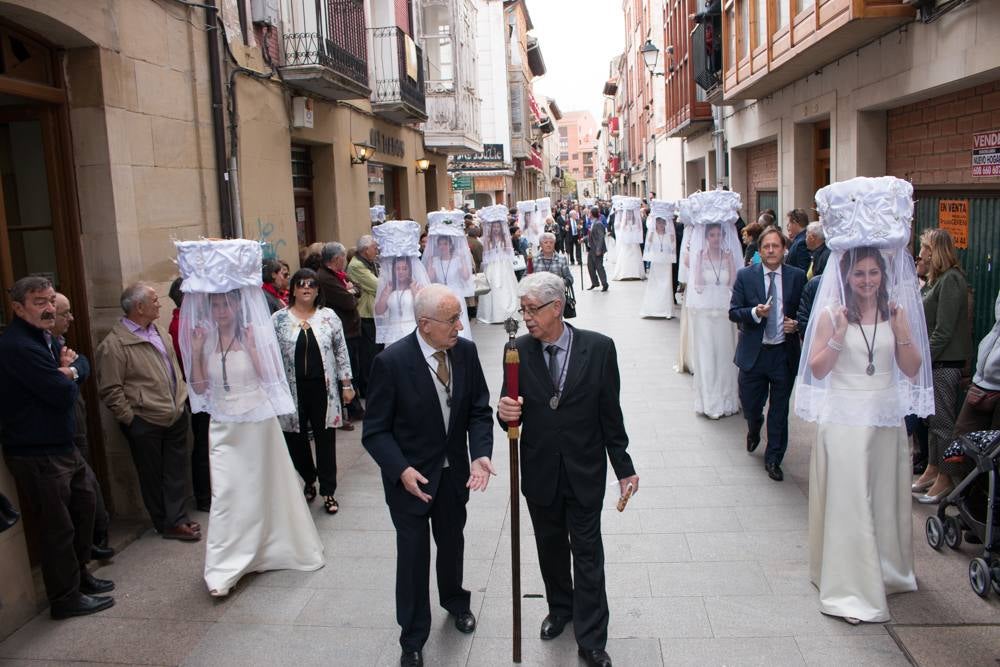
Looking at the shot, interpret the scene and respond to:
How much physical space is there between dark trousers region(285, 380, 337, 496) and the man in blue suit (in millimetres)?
3448

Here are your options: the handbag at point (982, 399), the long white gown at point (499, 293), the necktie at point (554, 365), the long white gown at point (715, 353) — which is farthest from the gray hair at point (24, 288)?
the long white gown at point (499, 293)

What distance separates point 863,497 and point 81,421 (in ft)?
15.7

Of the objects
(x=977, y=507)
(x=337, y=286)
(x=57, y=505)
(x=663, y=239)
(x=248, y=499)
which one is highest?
(x=663, y=239)

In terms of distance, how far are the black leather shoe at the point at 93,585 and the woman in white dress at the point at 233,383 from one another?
67 cm

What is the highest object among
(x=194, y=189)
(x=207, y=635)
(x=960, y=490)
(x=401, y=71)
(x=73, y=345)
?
(x=401, y=71)

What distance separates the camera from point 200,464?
6.87 meters

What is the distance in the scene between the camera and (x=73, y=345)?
253 inches

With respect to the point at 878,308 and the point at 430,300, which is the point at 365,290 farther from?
the point at 878,308

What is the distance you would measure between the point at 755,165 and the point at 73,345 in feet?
52.1

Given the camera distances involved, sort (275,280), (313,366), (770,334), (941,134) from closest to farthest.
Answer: (313,366), (770,334), (275,280), (941,134)

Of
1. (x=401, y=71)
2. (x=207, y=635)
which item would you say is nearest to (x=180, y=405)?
(x=207, y=635)

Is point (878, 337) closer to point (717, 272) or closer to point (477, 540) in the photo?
point (477, 540)

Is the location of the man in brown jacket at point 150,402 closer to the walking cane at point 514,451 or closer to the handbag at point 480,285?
the walking cane at point 514,451

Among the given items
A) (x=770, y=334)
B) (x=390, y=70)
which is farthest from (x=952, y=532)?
(x=390, y=70)
